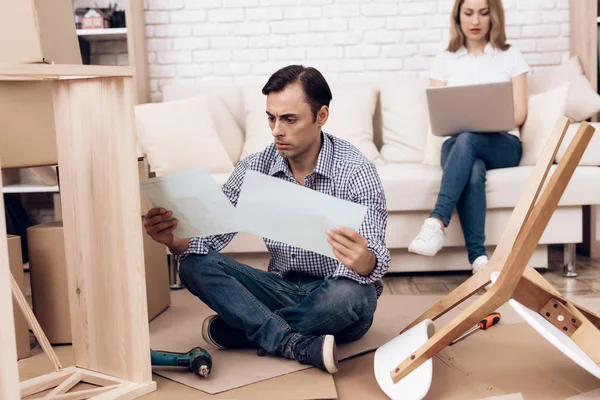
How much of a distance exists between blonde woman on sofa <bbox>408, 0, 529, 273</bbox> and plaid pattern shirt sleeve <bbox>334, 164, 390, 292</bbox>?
81 cm

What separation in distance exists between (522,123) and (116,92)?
A: 6.22ft

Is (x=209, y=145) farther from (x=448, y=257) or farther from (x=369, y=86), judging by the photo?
(x=448, y=257)

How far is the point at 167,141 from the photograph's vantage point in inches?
111

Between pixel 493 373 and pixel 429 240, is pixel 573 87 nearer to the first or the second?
pixel 429 240

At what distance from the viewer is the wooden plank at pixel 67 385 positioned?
1.58m

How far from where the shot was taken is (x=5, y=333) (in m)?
1.24

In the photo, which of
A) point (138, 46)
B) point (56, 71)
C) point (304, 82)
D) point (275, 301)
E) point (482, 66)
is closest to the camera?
point (56, 71)

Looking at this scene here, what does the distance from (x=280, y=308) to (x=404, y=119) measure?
152 centimetres

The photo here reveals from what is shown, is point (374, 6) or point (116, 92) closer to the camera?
point (116, 92)

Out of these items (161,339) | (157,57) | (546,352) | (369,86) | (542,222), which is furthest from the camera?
(157,57)

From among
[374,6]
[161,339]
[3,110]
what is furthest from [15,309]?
[374,6]

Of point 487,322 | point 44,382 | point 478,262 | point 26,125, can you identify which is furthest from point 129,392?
point 478,262

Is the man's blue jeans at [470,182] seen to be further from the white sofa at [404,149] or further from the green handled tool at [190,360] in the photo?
the green handled tool at [190,360]

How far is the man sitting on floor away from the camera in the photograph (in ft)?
5.57
